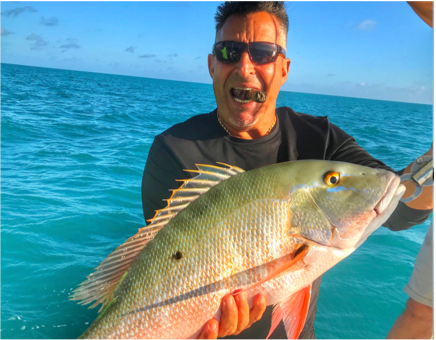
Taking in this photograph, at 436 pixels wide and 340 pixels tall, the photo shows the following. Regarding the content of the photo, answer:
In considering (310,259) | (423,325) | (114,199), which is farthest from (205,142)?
(114,199)

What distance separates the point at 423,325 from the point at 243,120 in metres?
2.14

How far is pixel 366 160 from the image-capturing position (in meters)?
2.09

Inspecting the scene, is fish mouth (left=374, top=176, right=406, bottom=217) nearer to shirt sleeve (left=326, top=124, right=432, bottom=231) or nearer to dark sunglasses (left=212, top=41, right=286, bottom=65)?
shirt sleeve (left=326, top=124, right=432, bottom=231)

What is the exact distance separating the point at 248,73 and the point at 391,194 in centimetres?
129

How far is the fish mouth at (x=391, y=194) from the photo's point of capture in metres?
1.48

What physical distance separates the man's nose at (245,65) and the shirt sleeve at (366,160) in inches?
31.4

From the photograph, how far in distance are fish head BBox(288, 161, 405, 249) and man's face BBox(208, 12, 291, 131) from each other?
87 centimetres

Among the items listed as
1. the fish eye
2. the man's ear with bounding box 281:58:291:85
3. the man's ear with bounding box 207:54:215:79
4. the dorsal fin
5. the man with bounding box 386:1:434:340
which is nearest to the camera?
the fish eye

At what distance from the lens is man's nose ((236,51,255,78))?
88.1 inches

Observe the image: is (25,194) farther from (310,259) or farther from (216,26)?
(310,259)

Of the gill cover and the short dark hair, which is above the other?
the short dark hair

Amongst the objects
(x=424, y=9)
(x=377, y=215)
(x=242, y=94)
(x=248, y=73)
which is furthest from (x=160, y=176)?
(x=424, y=9)

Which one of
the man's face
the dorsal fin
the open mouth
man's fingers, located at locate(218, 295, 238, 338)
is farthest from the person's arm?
man's fingers, located at locate(218, 295, 238, 338)

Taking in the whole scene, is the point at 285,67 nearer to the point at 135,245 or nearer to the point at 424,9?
the point at 424,9
